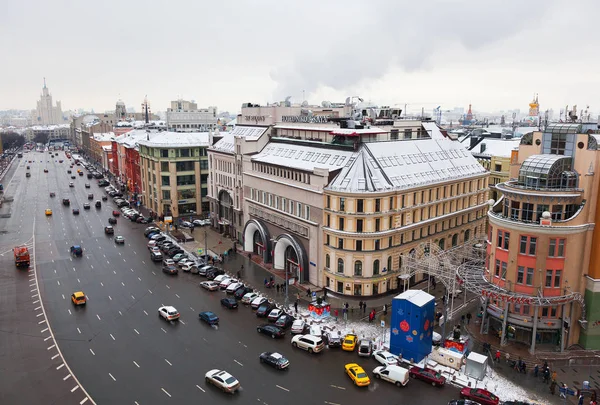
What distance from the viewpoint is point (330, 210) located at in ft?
211

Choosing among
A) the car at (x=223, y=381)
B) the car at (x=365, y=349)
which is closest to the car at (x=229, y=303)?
the car at (x=223, y=381)

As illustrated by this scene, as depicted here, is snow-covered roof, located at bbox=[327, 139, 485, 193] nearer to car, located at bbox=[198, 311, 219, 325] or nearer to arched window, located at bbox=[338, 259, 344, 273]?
arched window, located at bbox=[338, 259, 344, 273]

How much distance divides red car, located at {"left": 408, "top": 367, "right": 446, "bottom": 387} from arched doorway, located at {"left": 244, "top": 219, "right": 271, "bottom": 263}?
37.2 metres

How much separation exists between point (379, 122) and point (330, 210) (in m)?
22.8

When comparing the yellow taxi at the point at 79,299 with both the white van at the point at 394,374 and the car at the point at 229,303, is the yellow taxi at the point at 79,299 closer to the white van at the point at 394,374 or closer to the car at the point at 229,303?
the car at the point at 229,303

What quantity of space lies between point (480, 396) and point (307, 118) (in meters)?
54.6

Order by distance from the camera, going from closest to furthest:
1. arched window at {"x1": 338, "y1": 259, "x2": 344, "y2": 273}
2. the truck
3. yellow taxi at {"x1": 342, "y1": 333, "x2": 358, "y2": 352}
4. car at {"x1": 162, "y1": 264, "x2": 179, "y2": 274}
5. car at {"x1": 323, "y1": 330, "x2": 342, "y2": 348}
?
yellow taxi at {"x1": 342, "y1": 333, "x2": 358, "y2": 352} < car at {"x1": 323, "y1": 330, "x2": 342, "y2": 348} < arched window at {"x1": 338, "y1": 259, "x2": 344, "y2": 273} < car at {"x1": 162, "y1": 264, "x2": 179, "y2": 274} < the truck

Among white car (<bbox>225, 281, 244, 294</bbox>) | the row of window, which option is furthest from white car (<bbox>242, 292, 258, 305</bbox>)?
the row of window

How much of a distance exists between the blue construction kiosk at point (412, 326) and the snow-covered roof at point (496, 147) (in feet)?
197

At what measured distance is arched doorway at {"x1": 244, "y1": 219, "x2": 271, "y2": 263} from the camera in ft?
254

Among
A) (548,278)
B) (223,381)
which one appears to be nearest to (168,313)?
(223,381)

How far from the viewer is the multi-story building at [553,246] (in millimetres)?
48656

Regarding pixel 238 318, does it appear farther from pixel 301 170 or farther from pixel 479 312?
pixel 479 312

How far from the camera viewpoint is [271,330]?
53781 mm
